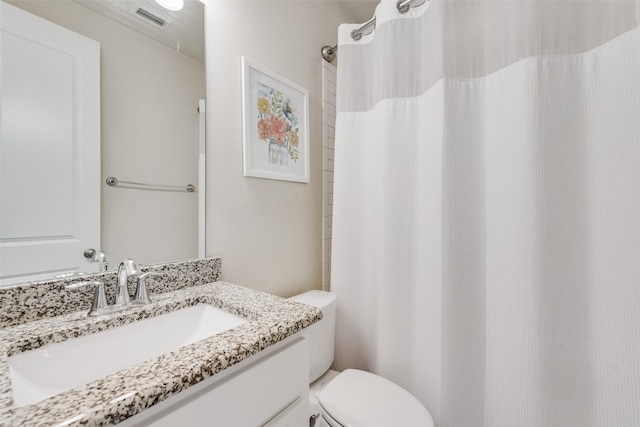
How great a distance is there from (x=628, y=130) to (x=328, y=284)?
135 cm

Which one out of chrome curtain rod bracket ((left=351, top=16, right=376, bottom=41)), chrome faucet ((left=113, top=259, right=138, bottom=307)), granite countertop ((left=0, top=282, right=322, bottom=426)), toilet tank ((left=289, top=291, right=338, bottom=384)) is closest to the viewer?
granite countertop ((left=0, top=282, right=322, bottom=426))

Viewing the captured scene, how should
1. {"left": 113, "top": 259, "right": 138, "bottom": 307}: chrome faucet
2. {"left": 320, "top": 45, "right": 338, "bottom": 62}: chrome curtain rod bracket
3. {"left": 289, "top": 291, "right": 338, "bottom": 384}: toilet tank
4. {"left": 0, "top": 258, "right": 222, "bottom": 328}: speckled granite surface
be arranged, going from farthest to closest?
{"left": 320, "top": 45, "right": 338, "bottom": 62}: chrome curtain rod bracket < {"left": 289, "top": 291, "right": 338, "bottom": 384}: toilet tank < {"left": 113, "top": 259, "right": 138, "bottom": 307}: chrome faucet < {"left": 0, "top": 258, "right": 222, "bottom": 328}: speckled granite surface

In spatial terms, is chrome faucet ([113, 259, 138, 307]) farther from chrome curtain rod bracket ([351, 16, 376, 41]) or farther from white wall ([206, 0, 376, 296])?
chrome curtain rod bracket ([351, 16, 376, 41])

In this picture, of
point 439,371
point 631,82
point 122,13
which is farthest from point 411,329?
point 122,13

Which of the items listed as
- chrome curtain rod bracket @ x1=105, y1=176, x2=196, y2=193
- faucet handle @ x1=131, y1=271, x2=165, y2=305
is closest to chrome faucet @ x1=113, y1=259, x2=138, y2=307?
faucet handle @ x1=131, y1=271, x2=165, y2=305

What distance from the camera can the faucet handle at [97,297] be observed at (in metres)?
0.67

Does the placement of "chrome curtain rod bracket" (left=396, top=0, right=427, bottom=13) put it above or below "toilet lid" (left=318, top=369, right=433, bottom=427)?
above

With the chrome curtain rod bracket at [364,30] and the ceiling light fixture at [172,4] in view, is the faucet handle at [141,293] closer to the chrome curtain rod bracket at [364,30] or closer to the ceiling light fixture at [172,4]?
the ceiling light fixture at [172,4]

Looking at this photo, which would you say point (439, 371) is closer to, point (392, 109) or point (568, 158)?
point (568, 158)

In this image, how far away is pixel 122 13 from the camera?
82 centimetres

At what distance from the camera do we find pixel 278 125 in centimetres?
125

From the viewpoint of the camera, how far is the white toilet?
859mm

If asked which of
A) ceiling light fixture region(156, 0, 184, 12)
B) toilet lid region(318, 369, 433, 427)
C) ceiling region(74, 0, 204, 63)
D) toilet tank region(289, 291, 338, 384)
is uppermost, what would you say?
ceiling light fixture region(156, 0, 184, 12)

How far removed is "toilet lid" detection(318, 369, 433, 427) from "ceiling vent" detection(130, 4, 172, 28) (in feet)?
4.74
